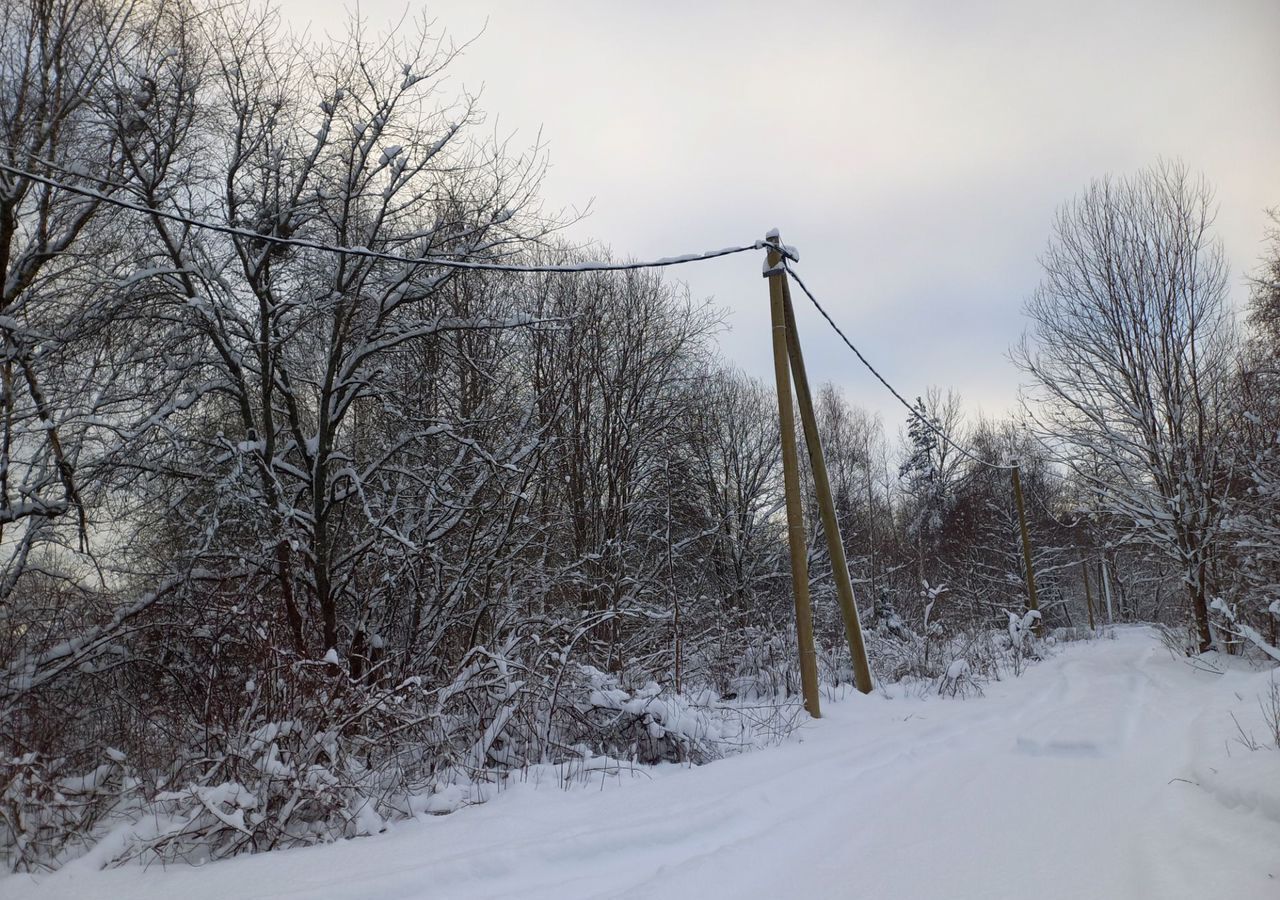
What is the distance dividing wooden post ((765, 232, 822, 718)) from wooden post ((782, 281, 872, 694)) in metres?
0.14

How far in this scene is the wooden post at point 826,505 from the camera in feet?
27.6

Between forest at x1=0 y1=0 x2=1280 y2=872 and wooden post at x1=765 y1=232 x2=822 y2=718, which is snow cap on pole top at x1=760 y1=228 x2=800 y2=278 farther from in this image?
forest at x1=0 y1=0 x2=1280 y2=872

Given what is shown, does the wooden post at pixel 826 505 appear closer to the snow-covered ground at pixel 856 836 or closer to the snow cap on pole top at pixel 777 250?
the snow cap on pole top at pixel 777 250

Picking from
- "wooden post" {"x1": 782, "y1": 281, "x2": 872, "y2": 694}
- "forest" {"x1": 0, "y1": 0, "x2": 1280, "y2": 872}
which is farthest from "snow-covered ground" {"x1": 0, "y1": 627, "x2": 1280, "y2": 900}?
"wooden post" {"x1": 782, "y1": 281, "x2": 872, "y2": 694}

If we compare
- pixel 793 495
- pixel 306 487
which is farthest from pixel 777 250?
pixel 306 487

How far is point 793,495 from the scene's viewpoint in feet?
25.9

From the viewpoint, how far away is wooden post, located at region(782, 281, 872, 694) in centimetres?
842

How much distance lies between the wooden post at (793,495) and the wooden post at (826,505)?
0.47ft

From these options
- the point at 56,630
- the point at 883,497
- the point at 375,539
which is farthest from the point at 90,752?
the point at 883,497

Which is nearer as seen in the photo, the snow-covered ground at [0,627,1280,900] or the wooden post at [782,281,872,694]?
the snow-covered ground at [0,627,1280,900]

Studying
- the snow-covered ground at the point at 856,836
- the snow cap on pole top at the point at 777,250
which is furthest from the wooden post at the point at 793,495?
the snow-covered ground at the point at 856,836

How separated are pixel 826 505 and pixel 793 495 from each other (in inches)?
40.2

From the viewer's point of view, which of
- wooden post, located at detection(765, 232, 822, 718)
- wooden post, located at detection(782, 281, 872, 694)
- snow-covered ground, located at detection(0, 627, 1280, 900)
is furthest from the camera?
wooden post, located at detection(782, 281, 872, 694)

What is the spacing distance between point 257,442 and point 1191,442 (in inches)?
570
